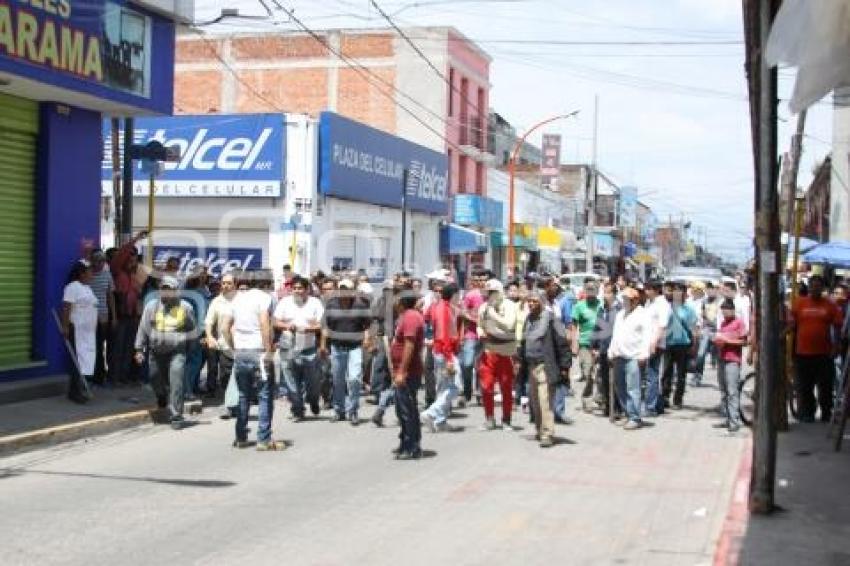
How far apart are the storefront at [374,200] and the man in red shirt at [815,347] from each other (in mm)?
12293

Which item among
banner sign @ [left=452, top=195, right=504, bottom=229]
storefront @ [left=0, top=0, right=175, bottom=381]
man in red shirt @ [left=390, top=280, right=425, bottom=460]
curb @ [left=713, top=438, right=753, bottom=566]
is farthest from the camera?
banner sign @ [left=452, top=195, right=504, bottom=229]

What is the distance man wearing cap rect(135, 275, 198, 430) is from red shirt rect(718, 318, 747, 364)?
20.8 feet

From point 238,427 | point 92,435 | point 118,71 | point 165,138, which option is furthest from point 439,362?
point 165,138

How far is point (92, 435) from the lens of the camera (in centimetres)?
1161

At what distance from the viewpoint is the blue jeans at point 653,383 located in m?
14.1

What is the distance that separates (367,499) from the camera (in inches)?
337

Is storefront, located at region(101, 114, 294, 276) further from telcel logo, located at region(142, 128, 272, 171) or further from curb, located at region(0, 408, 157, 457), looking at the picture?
curb, located at region(0, 408, 157, 457)

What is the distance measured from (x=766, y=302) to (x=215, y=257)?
2002 centimetres

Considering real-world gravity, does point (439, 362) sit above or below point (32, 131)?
below

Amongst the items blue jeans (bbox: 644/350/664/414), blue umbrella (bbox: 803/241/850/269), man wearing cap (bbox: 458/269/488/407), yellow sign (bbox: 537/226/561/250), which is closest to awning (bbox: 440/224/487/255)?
yellow sign (bbox: 537/226/561/250)

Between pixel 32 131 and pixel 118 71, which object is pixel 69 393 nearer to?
pixel 32 131

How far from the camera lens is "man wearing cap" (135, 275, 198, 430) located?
12195mm

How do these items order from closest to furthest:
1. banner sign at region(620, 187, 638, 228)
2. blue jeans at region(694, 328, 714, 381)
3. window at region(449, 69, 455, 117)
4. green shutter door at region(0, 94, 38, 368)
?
green shutter door at region(0, 94, 38, 368) → blue jeans at region(694, 328, 714, 381) → window at region(449, 69, 455, 117) → banner sign at region(620, 187, 638, 228)

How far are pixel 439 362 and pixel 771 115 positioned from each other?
6.30 metres
